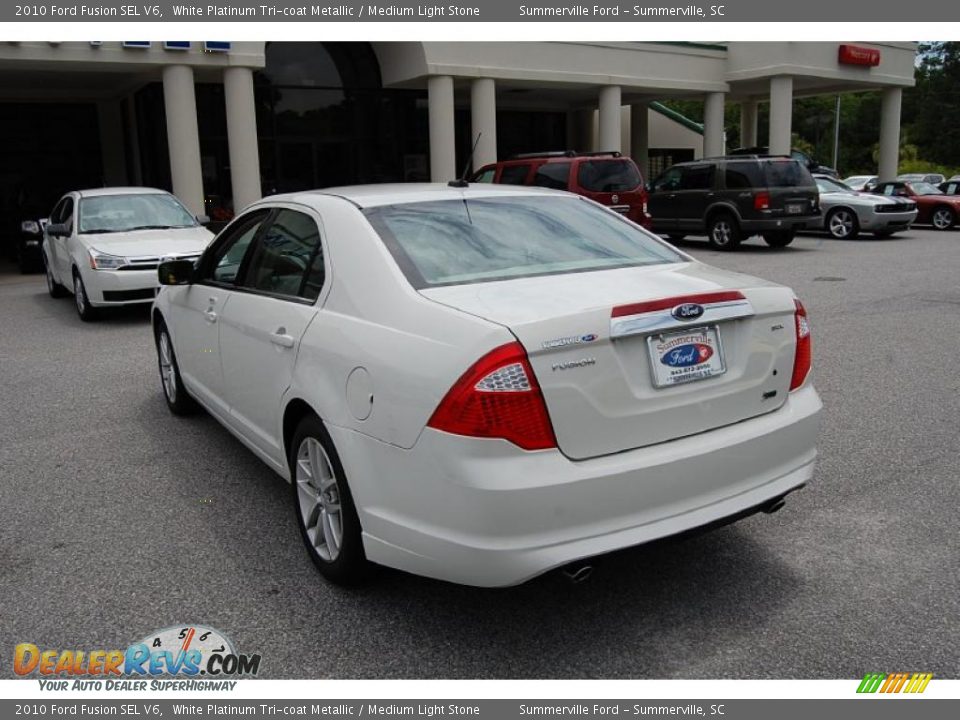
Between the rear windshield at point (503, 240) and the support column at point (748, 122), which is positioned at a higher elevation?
the support column at point (748, 122)

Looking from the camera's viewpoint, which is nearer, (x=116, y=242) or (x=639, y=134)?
(x=116, y=242)

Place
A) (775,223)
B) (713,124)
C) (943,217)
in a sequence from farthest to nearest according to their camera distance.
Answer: (713,124) < (943,217) < (775,223)

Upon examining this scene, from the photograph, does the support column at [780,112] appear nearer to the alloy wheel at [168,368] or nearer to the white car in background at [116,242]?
the white car in background at [116,242]

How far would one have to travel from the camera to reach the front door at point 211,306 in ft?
16.3

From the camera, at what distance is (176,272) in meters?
5.50

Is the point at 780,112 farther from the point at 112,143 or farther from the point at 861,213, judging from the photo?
the point at 112,143

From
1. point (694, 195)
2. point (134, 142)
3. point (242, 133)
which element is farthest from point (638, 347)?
point (134, 142)

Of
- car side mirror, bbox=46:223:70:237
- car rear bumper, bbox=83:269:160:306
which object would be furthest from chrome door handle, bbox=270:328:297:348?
car side mirror, bbox=46:223:70:237

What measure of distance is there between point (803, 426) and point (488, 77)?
22.0 m

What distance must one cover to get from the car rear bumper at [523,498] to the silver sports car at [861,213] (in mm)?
18985

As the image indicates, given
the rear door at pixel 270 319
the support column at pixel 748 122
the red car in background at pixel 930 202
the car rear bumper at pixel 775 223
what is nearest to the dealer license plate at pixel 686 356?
the rear door at pixel 270 319

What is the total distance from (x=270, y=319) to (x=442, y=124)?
66.7 feet

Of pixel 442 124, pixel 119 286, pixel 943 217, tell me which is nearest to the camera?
pixel 119 286

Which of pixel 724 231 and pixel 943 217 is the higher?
pixel 724 231
